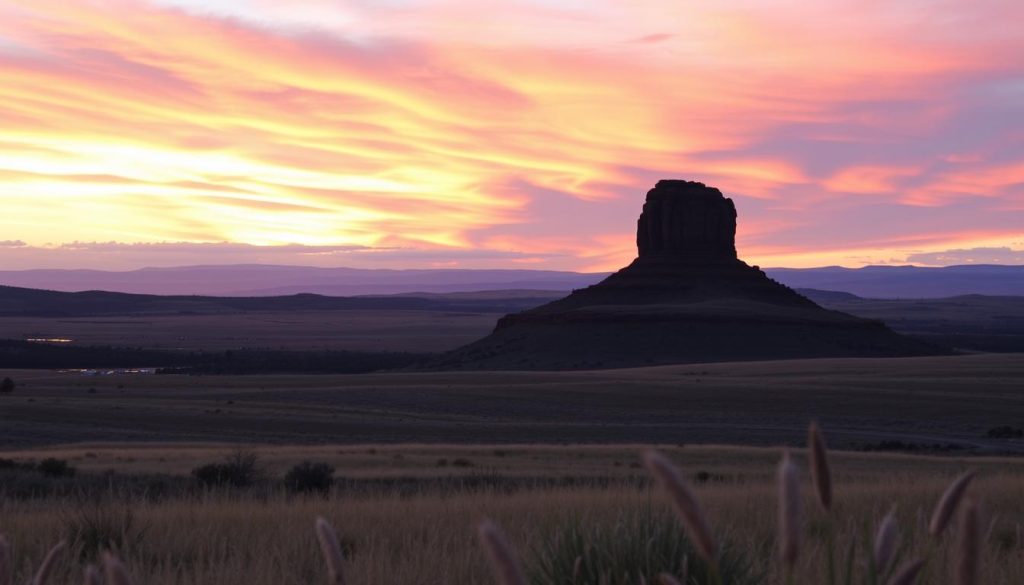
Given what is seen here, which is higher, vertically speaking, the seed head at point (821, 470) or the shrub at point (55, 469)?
the seed head at point (821, 470)

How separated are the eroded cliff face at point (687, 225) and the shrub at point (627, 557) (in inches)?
5056

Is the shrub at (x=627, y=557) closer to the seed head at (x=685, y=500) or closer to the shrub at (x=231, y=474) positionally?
the seed head at (x=685, y=500)

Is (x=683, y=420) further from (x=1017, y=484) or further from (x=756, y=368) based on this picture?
(x=1017, y=484)

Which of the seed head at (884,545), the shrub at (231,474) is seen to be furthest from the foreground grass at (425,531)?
the shrub at (231,474)

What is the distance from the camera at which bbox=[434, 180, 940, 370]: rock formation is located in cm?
10525

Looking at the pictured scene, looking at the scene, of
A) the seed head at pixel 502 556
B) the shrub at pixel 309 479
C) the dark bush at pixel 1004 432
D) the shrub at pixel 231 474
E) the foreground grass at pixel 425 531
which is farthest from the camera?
the dark bush at pixel 1004 432

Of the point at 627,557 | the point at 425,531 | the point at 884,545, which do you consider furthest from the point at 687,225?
the point at 884,545

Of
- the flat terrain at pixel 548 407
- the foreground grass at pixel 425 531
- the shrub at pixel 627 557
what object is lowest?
the flat terrain at pixel 548 407

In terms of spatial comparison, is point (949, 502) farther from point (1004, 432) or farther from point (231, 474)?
point (1004, 432)

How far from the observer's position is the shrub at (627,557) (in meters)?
4.82

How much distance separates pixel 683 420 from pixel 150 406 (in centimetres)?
2522

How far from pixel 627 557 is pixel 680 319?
105086 millimetres

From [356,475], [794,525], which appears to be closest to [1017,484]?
[794,525]

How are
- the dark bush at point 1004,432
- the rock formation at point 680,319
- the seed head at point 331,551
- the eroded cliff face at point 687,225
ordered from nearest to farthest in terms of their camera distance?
the seed head at point 331,551 → the dark bush at point 1004,432 → the rock formation at point 680,319 → the eroded cliff face at point 687,225
